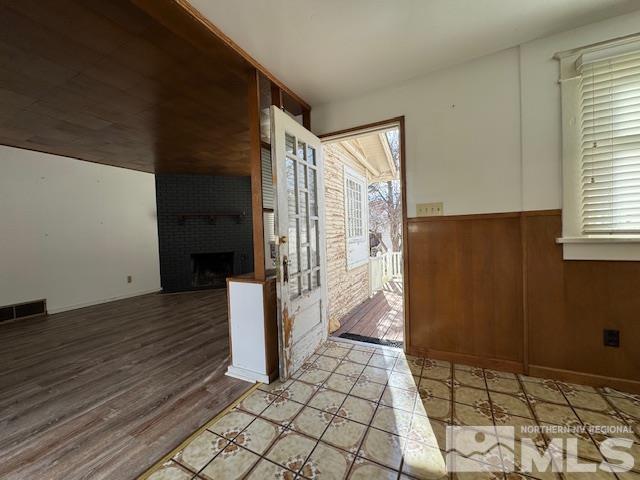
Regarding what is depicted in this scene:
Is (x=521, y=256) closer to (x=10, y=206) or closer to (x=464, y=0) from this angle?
(x=464, y=0)

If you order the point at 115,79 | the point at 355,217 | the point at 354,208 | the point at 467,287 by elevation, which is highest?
the point at 115,79

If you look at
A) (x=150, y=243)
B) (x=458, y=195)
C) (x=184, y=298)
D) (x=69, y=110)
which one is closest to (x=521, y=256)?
(x=458, y=195)

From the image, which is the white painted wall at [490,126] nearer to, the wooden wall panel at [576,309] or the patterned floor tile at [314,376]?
the wooden wall panel at [576,309]

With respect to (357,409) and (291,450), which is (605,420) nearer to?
(357,409)

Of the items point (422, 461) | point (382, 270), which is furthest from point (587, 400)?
point (382, 270)

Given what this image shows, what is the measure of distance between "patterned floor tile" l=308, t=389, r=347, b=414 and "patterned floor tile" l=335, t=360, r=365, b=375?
29cm

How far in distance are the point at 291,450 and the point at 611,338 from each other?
223cm

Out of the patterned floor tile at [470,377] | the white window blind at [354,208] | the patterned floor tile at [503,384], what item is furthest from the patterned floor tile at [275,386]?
the white window blind at [354,208]

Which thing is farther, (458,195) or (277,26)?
(458,195)

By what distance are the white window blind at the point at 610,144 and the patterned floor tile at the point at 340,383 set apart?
1999mm

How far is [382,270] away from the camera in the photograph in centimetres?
585

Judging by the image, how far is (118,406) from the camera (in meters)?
1.81

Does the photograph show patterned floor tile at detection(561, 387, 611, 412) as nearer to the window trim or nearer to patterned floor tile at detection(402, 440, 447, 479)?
patterned floor tile at detection(402, 440, 447, 479)

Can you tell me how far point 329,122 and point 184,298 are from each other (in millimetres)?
4242
